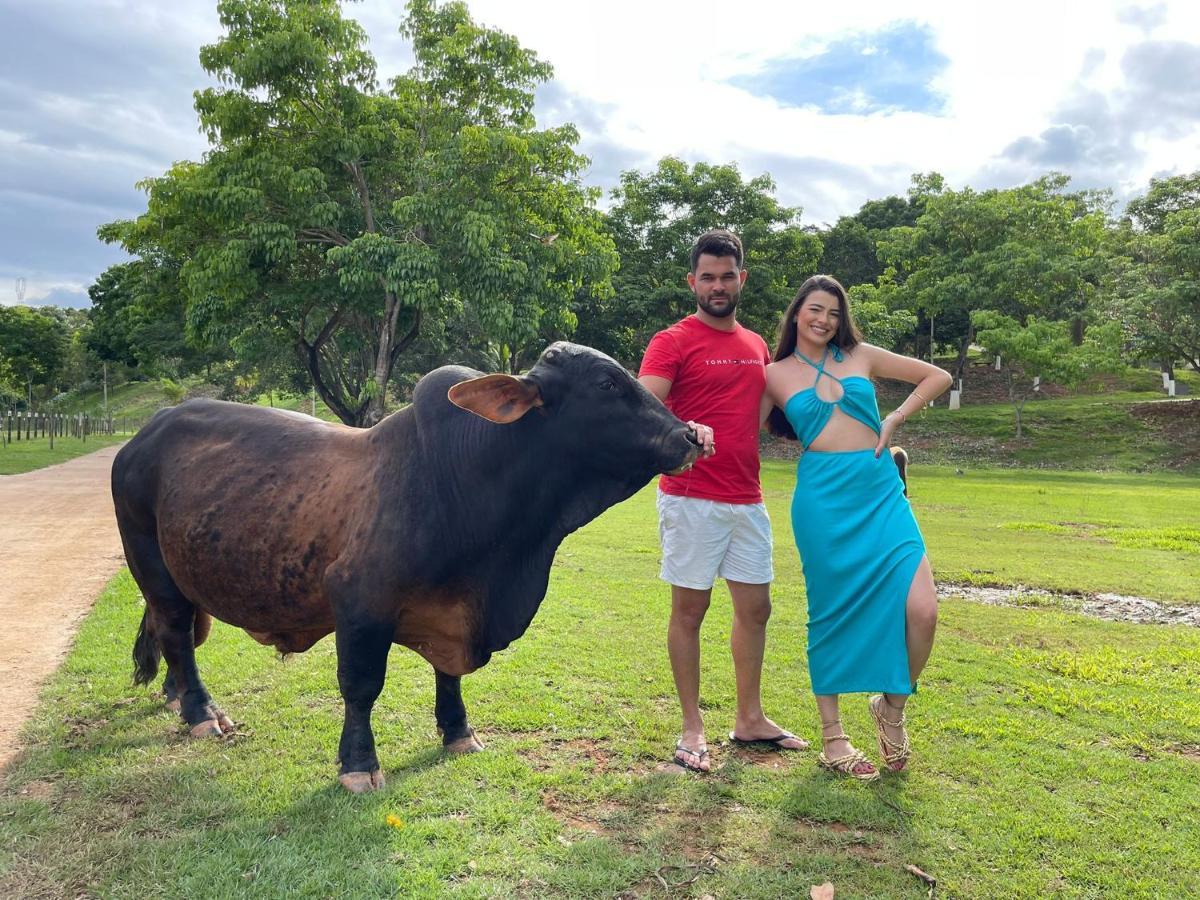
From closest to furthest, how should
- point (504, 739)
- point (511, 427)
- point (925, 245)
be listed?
point (511, 427), point (504, 739), point (925, 245)

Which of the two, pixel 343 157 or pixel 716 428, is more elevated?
pixel 343 157

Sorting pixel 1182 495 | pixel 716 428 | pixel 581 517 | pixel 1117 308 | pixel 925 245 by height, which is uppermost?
pixel 925 245

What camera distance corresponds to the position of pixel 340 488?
3891 mm

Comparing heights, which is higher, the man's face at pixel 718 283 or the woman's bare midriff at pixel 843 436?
the man's face at pixel 718 283

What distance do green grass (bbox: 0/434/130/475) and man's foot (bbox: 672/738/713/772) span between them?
21.0m

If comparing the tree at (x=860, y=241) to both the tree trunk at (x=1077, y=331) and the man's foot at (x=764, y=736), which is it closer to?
the tree trunk at (x=1077, y=331)

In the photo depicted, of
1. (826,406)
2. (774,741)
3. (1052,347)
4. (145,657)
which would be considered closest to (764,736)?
(774,741)

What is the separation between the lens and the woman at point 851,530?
3992 millimetres

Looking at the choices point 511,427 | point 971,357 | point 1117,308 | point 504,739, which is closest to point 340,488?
point 511,427

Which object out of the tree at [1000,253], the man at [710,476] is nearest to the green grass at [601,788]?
the man at [710,476]

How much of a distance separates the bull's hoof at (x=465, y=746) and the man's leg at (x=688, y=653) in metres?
1.04

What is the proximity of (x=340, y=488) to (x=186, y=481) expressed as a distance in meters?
0.97

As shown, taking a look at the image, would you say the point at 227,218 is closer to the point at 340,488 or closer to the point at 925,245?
the point at 340,488

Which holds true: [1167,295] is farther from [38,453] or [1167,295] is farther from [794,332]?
[38,453]
